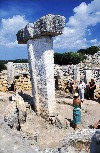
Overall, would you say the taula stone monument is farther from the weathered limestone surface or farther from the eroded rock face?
the eroded rock face

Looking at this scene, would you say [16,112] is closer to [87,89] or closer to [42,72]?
[42,72]

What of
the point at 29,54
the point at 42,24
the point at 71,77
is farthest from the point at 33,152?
the point at 71,77

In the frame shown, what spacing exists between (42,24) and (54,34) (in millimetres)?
716

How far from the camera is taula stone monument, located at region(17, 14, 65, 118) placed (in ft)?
38.6

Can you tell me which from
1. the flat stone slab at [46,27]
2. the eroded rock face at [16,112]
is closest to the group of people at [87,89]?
the eroded rock face at [16,112]

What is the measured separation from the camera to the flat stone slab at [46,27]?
11047mm

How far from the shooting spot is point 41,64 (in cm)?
1192

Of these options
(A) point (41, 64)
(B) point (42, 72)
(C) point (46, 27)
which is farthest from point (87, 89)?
(C) point (46, 27)

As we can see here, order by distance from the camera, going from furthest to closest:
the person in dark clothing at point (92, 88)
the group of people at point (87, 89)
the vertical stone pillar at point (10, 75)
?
the vertical stone pillar at point (10, 75)
the person in dark clothing at point (92, 88)
the group of people at point (87, 89)

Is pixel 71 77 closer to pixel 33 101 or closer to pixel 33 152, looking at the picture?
pixel 33 101

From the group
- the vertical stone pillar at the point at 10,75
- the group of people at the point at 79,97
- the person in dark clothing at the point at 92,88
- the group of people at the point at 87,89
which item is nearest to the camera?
the group of people at the point at 79,97

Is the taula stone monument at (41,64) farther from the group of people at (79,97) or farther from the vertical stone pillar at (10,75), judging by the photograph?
the vertical stone pillar at (10,75)

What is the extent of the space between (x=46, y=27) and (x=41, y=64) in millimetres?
1563

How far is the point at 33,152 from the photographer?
8.05ft
